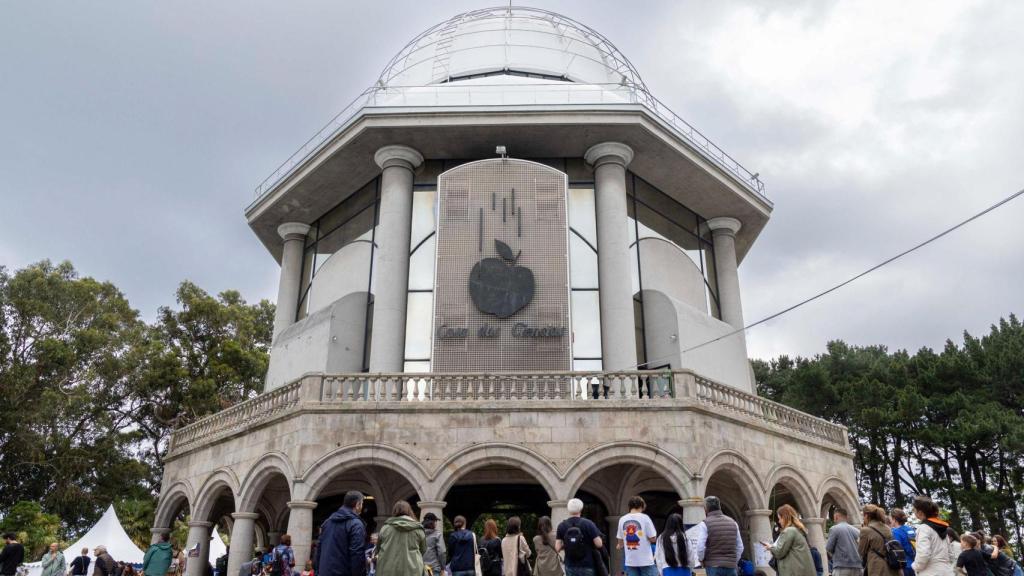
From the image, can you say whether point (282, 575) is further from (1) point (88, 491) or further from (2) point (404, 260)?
(1) point (88, 491)

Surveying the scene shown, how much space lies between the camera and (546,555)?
938cm

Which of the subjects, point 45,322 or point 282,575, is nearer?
point 282,575

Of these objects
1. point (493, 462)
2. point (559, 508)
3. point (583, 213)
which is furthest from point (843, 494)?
point (583, 213)

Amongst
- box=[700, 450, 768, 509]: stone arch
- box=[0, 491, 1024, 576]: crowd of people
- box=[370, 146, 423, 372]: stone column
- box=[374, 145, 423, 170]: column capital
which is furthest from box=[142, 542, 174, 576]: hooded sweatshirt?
box=[374, 145, 423, 170]: column capital

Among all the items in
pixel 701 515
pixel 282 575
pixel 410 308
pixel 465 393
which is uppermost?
pixel 410 308

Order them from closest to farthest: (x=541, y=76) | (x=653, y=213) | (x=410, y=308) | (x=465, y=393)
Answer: (x=465, y=393) → (x=410, y=308) → (x=653, y=213) → (x=541, y=76)

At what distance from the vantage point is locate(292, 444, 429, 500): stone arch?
52.7ft

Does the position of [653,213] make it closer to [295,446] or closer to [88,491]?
[295,446]

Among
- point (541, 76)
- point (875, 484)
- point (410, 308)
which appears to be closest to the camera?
point (410, 308)

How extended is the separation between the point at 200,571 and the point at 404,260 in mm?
9933

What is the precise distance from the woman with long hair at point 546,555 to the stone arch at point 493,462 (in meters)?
6.40

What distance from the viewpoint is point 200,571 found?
60.6 feet

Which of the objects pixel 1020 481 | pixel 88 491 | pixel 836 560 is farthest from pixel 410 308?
pixel 1020 481

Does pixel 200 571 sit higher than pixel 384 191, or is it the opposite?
pixel 384 191
